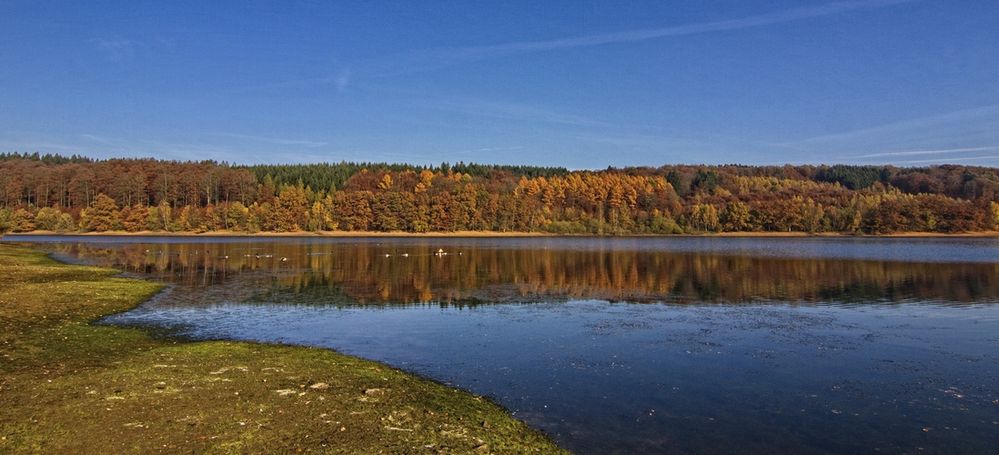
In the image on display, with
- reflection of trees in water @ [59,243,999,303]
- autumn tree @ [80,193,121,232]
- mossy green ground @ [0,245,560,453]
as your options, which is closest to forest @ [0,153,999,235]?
autumn tree @ [80,193,121,232]

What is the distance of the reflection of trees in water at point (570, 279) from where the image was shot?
3656cm

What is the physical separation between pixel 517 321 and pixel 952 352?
15.9m

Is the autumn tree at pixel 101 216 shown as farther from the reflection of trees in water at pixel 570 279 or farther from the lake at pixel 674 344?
the lake at pixel 674 344

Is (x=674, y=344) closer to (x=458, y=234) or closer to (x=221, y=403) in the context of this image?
(x=221, y=403)

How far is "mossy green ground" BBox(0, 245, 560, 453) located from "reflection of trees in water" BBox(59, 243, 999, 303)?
16146 mm

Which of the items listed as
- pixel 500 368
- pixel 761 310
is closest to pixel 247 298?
pixel 500 368

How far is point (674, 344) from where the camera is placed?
22047 millimetres

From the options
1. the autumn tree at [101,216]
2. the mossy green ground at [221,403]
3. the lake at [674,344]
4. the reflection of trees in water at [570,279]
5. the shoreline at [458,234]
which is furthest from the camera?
the shoreline at [458,234]

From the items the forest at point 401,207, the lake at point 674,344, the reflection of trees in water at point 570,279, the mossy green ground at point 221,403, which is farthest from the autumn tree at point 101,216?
the mossy green ground at point 221,403

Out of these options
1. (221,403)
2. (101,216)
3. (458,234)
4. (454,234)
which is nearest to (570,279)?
(221,403)

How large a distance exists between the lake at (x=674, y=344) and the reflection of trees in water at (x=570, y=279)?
0.39 metres

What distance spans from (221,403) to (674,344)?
15.3 meters

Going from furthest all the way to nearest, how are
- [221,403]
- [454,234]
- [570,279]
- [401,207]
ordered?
[454,234]
[401,207]
[570,279]
[221,403]

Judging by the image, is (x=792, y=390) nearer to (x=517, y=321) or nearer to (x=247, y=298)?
(x=517, y=321)
